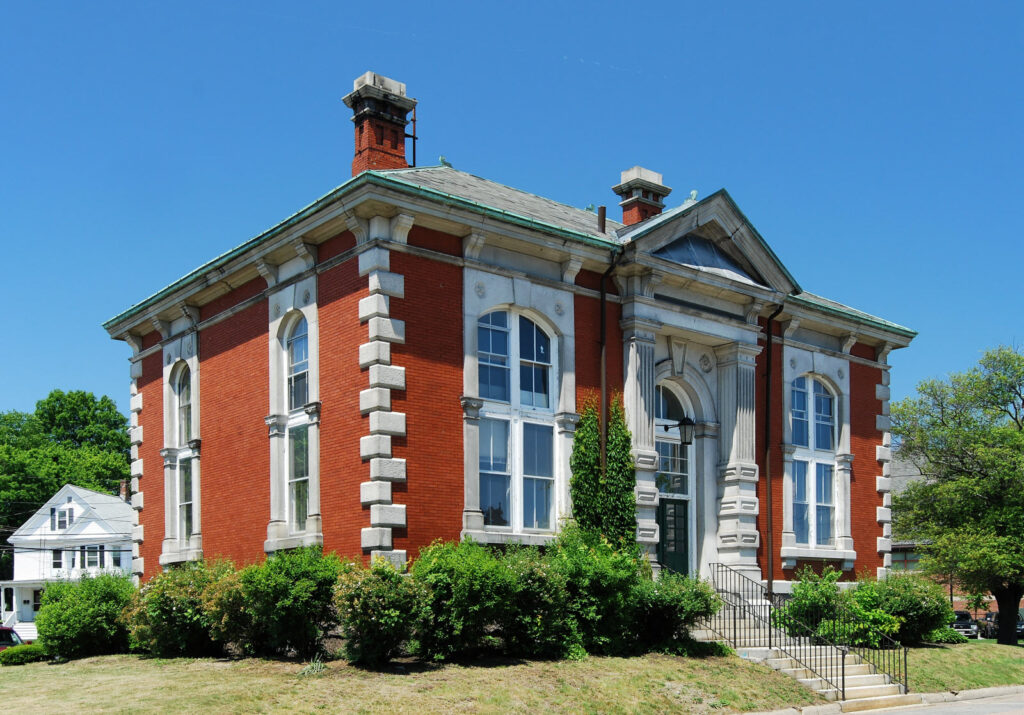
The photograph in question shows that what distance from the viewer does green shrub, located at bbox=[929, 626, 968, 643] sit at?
23.7 metres

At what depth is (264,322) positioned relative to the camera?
21.1 metres

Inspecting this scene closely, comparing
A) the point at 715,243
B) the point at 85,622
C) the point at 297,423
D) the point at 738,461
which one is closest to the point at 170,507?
the point at 85,622

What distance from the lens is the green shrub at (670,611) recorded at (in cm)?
1822

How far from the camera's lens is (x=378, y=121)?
2281cm

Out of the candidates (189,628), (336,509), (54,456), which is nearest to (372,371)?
(336,509)

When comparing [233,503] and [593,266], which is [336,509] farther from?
[593,266]

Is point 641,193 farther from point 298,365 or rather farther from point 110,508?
point 110,508

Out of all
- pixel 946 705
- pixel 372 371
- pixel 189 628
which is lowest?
pixel 946 705

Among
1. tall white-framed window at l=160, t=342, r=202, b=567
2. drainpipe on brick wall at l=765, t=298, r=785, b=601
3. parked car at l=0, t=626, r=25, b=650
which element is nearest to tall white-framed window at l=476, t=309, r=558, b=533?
drainpipe on brick wall at l=765, t=298, r=785, b=601

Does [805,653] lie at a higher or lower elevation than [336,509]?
lower

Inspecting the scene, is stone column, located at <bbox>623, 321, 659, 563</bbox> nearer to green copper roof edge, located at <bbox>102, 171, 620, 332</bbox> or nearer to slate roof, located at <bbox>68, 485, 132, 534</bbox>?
green copper roof edge, located at <bbox>102, 171, 620, 332</bbox>

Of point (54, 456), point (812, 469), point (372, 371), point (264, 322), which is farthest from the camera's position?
point (54, 456)

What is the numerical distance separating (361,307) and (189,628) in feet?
20.0

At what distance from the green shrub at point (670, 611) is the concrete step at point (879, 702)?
2517 mm
